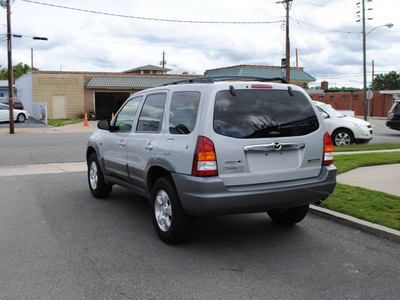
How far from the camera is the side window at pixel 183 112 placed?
466 cm

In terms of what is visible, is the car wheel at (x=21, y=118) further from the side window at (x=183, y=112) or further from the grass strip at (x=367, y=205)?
the side window at (x=183, y=112)

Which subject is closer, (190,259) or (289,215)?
(190,259)

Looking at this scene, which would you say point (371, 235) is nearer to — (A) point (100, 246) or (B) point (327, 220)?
(B) point (327, 220)

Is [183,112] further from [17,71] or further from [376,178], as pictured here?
[17,71]

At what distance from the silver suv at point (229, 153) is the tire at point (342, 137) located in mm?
10351

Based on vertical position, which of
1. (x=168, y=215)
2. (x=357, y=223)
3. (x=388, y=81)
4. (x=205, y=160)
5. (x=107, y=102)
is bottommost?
(x=357, y=223)

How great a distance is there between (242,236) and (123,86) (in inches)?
1490

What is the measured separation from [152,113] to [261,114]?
1.59 meters

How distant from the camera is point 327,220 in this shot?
19.6ft

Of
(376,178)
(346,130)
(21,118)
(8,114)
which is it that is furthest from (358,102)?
(376,178)

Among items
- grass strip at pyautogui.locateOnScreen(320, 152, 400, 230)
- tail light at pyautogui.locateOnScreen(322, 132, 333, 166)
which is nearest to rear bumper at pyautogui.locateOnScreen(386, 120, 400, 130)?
grass strip at pyautogui.locateOnScreen(320, 152, 400, 230)

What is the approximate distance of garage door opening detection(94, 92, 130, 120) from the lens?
43.4 meters

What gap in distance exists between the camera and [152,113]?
5.56 meters

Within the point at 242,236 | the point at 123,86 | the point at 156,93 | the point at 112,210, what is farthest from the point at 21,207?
the point at 123,86
